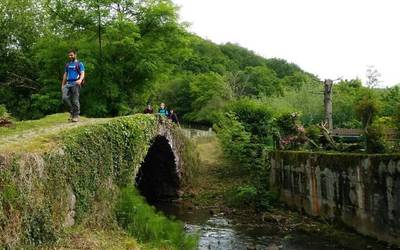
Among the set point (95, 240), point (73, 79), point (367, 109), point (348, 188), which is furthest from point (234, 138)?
point (95, 240)

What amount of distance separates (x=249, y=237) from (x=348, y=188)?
408 centimetres

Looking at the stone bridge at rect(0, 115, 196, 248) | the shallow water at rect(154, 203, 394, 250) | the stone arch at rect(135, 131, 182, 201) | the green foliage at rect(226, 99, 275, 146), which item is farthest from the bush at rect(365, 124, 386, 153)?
the green foliage at rect(226, 99, 275, 146)

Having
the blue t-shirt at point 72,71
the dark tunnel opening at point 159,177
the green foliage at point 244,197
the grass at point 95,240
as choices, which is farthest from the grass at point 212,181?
the grass at point 95,240

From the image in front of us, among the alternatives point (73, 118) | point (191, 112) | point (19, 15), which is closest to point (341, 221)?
point (73, 118)

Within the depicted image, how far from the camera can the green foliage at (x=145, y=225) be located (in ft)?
41.5

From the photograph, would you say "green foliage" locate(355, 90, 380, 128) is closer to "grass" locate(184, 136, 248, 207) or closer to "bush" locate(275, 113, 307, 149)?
"bush" locate(275, 113, 307, 149)

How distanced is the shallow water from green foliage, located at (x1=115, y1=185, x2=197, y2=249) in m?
3.61

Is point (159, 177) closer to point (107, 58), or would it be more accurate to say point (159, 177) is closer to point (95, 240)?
point (107, 58)

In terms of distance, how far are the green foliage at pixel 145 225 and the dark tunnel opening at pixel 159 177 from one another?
13531 mm

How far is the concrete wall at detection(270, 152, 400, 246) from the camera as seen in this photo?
1680 cm

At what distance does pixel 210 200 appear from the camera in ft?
90.8

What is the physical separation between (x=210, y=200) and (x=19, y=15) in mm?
20716

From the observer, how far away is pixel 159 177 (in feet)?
98.5

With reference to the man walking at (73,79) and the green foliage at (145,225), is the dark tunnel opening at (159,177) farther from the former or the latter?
the green foliage at (145,225)
